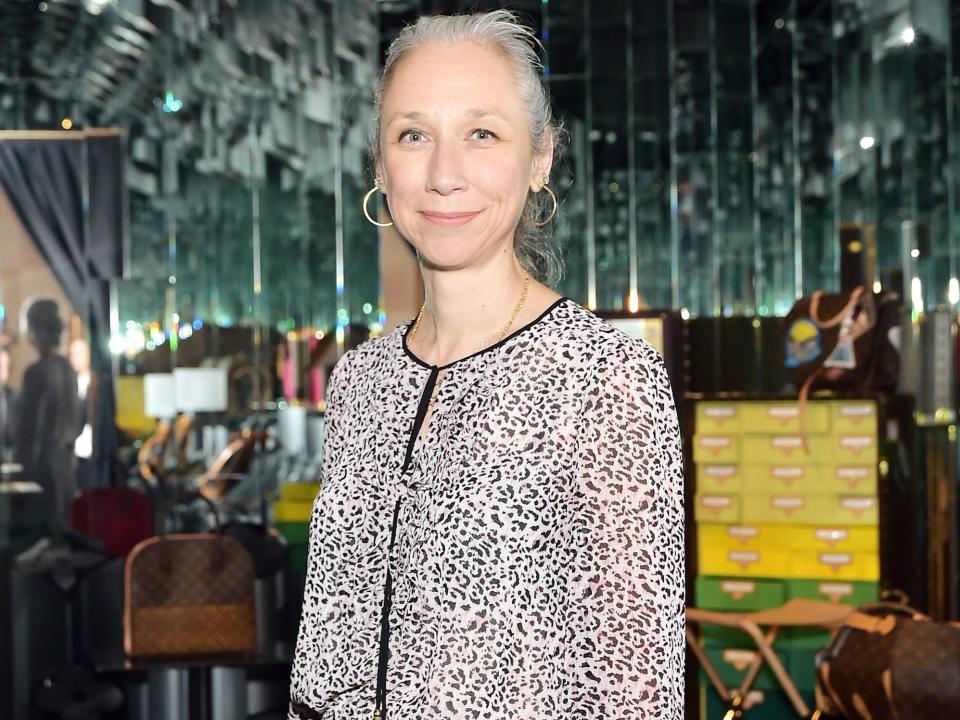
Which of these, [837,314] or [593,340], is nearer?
[593,340]

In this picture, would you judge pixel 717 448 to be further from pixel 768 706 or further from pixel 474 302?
pixel 474 302

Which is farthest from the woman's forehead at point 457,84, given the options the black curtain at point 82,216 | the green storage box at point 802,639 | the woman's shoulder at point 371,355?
the black curtain at point 82,216

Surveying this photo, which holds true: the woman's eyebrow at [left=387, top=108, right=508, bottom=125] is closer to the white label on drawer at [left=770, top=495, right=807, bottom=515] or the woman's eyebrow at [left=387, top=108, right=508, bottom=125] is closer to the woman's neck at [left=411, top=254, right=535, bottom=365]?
the woman's neck at [left=411, top=254, right=535, bottom=365]

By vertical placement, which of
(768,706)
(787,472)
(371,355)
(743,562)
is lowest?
(768,706)

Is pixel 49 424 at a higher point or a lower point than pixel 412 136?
lower

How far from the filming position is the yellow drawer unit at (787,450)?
12.0 feet

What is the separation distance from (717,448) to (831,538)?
40cm

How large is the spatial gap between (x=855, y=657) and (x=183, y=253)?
9.03ft

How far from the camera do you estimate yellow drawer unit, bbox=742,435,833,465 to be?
3.67 meters

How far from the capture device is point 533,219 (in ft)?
4.19

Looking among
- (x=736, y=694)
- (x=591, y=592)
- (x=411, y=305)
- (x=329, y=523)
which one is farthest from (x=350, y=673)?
(x=411, y=305)

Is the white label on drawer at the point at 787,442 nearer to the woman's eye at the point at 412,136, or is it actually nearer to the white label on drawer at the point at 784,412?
the white label on drawer at the point at 784,412

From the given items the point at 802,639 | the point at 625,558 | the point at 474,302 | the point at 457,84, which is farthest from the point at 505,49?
the point at 802,639

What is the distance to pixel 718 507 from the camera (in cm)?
379
